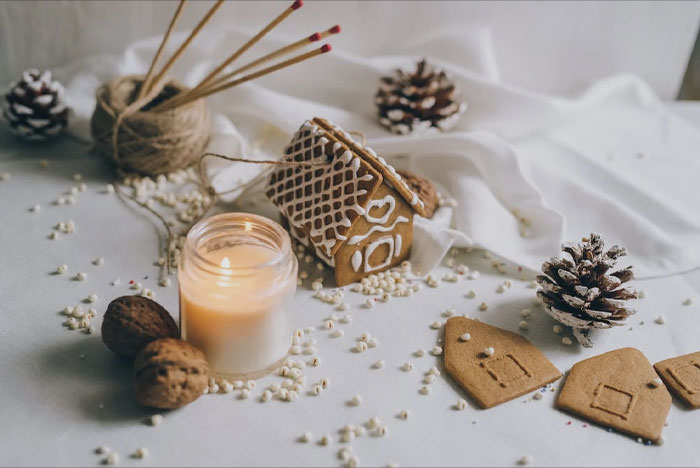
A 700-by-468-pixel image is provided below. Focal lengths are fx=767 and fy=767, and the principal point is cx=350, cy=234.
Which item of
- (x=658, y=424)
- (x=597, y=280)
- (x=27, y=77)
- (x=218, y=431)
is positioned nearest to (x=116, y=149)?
(x=27, y=77)

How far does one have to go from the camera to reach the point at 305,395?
999 millimetres

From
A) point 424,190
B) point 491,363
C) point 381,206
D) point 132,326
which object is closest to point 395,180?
point 381,206

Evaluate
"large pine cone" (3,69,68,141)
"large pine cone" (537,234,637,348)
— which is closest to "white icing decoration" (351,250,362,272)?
"large pine cone" (537,234,637,348)

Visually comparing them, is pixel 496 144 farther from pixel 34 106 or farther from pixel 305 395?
pixel 34 106

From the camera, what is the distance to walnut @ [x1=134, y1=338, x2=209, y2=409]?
0.90 meters

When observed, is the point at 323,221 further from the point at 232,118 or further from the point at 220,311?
the point at 232,118

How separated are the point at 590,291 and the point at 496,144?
43 cm

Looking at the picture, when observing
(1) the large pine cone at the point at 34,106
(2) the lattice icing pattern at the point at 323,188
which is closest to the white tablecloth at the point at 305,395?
(2) the lattice icing pattern at the point at 323,188

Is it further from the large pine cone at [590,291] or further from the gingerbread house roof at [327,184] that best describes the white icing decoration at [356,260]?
the large pine cone at [590,291]

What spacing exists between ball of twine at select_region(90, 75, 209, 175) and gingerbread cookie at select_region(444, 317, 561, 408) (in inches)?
23.1

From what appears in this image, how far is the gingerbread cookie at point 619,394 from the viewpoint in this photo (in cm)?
97

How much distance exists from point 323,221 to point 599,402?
458 millimetres

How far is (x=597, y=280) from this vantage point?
1.08 metres

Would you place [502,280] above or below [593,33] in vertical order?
below
